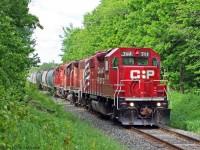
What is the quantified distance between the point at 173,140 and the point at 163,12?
1538cm

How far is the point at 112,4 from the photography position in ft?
149

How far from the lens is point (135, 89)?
18500 mm

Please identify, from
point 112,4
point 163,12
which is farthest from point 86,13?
point 163,12

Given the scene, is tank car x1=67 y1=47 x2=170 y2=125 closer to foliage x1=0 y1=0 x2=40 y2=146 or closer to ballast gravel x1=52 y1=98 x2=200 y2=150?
ballast gravel x1=52 y1=98 x2=200 y2=150

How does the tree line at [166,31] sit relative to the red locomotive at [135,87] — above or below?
above

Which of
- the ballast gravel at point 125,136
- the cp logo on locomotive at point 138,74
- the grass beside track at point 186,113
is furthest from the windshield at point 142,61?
the grass beside track at point 186,113

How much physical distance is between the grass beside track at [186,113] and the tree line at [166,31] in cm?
148

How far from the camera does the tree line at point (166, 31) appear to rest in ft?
76.6

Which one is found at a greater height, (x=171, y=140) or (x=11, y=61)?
(x=11, y=61)

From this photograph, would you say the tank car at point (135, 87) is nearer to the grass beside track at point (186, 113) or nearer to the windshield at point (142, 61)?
the windshield at point (142, 61)

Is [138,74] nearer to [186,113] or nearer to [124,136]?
[124,136]

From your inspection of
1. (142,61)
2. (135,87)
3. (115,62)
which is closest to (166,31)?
(142,61)

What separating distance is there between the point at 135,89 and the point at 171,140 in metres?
4.19

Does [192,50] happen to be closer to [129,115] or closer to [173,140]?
[129,115]
